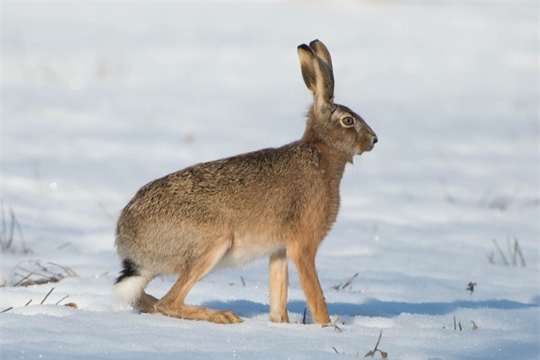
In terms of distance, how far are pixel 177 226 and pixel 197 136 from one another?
7547 millimetres

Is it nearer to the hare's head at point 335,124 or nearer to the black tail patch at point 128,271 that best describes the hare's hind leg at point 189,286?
the black tail patch at point 128,271

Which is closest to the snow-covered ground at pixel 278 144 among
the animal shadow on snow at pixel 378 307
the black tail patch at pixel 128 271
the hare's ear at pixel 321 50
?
the animal shadow on snow at pixel 378 307

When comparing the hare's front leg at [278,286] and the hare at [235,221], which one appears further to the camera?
the hare's front leg at [278,286]

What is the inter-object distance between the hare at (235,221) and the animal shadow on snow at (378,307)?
298 mm

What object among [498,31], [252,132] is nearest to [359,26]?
[498,31]

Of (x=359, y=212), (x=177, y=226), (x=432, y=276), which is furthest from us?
(x=359, y=212)

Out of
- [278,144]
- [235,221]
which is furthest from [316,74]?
[278,144]

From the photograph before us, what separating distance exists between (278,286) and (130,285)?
74 cm

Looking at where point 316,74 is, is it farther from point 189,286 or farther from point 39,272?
point 39,272

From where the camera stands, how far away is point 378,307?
18.6 ft

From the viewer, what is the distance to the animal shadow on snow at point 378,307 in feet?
18.0

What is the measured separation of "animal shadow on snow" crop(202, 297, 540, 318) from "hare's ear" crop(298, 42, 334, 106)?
3.50ft

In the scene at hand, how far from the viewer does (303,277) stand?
5.10 meters

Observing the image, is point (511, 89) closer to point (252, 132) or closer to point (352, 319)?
→ point (252, 132)
